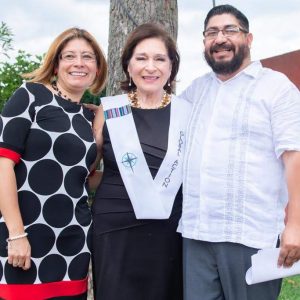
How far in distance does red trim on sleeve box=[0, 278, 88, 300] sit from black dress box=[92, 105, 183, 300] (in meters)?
0.21

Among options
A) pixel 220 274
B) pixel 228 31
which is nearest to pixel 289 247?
pixel 220 274

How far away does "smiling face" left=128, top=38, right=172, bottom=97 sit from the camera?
331 cm

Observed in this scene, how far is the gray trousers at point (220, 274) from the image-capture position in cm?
300

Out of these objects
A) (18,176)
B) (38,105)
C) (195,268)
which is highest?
(38,105)

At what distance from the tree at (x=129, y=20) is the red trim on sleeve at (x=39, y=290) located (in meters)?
1.48

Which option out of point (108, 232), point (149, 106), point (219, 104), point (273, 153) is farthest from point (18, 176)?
point (273, 153)

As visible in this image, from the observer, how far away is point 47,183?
3043mm

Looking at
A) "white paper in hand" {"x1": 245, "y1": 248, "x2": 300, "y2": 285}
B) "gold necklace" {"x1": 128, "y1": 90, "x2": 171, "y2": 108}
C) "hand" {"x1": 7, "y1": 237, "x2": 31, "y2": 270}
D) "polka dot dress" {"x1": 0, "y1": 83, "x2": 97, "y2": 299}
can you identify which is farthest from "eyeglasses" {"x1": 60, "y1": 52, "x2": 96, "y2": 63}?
Result: "white paper in hand" {"x1": 245, "y1": 248, "x2": 300, "y2": 285}

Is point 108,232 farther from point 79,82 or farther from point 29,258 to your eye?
point 79,82

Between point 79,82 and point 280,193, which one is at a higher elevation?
point 79,82

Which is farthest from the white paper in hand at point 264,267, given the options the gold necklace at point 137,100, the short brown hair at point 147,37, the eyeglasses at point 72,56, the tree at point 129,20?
the tree at point 129,20

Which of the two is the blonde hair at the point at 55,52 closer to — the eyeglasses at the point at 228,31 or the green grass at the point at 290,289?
the eyeglasses at the point at 228,31

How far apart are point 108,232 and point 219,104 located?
35.0 inches

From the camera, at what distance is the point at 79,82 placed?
324 cm
